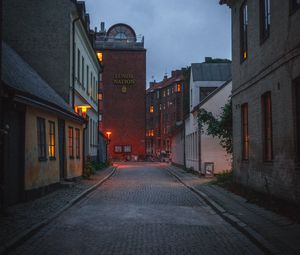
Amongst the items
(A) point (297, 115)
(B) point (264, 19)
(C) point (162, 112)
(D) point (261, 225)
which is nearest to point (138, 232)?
(D) point (261, 225)

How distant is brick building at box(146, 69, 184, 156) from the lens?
287 feet

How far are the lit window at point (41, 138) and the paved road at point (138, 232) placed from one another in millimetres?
2341

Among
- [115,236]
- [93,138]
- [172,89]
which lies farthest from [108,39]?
[115,236]

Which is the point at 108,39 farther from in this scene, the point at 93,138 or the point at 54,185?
the point at 54,185

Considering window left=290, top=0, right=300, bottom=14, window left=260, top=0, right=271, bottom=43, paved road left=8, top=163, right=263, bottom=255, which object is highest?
window left=260, top=0, right=271, bottom=43

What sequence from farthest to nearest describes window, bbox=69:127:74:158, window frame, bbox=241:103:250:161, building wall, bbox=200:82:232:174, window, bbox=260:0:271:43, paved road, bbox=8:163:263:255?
building wall, bbox=200:82:232:174, window, bbox=69:127:74:158, window frame, bbox=241:103:250:161, window, bbox=260:0:271:43, paved road, bbox=8:163:263:255

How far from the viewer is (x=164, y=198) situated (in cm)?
1600

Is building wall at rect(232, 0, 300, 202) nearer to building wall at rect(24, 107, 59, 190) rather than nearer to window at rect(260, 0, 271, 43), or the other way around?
window at rect(260, 0, 271, 43)

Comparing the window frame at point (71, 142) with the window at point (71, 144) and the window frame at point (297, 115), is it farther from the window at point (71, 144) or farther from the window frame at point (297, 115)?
the window frame at point (297, 115)

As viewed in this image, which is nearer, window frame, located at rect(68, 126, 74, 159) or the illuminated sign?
window frame, located at rect(68, 126, 74, 159)

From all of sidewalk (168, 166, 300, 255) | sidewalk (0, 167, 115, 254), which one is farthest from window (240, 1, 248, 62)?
sidewalk (0, 167, 115, 254)

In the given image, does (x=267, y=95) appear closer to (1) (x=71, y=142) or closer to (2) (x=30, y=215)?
(2) (x=30, y=215)

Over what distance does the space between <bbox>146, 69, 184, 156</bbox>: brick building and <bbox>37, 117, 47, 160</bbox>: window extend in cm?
6847

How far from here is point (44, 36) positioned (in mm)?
24750
